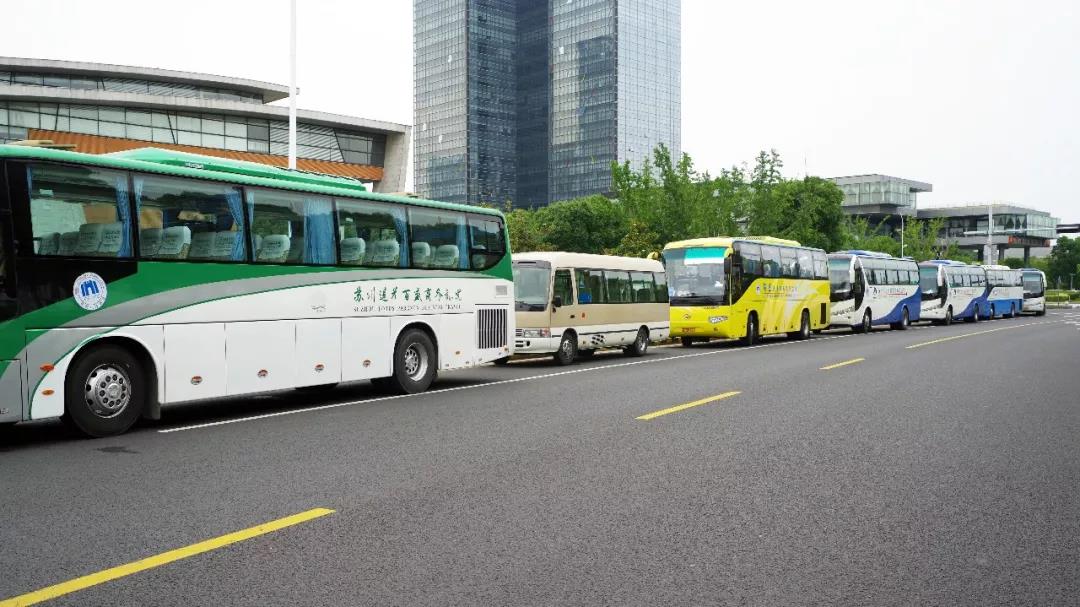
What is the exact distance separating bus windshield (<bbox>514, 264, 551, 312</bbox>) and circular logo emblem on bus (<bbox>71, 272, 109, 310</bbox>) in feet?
34.7

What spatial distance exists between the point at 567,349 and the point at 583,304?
3.96 feet

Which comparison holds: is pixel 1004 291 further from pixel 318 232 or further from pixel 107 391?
pixel 107 391

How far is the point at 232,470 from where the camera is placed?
24.7ft

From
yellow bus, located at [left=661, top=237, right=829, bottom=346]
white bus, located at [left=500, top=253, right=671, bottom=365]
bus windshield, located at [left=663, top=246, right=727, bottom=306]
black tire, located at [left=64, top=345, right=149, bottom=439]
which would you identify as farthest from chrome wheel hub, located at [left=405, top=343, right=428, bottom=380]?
bus windshield, located at [left=663, top=246, right=727, bottom=306]

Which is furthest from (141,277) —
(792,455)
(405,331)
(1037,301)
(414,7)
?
(414,7)

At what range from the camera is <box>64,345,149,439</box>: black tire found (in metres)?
9.28

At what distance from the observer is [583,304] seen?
67.3 feet

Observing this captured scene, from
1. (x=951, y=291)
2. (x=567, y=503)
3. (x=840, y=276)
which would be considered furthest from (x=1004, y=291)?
(x=567, y=503)

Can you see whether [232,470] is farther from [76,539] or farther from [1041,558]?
[1041,558]

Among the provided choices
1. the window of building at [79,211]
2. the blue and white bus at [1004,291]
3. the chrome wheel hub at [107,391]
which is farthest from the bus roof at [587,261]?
the blue and white bus at [1004,291]

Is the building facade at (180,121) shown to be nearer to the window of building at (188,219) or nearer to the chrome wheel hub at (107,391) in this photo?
the window of building at (188,219)

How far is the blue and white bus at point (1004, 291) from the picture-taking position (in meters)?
55.5

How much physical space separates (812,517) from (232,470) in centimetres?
446

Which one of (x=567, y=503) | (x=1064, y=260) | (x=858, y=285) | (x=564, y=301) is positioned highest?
(x=1064, y=260)
